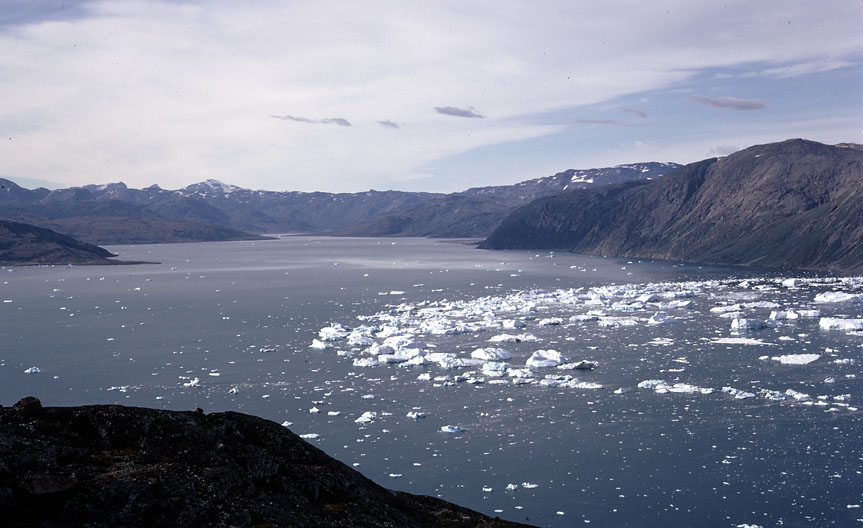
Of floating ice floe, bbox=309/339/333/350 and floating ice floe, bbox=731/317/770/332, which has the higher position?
floating ice floe, bbox=731/317/770/332

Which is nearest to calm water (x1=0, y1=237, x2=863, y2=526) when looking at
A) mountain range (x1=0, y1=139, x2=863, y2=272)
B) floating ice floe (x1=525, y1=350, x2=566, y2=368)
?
floating ice floe (x1=525, y1=350, x2=566, y2=368)

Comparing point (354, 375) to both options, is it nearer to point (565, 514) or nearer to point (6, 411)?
point (565, 514)

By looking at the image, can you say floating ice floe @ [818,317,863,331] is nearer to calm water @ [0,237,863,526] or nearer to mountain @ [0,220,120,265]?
calm water @ [0,237,863,526]

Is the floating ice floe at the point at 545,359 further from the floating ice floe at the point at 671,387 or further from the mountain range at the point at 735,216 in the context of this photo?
the mountain range at the point at 735,216

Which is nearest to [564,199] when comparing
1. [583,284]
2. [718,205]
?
[718,205]

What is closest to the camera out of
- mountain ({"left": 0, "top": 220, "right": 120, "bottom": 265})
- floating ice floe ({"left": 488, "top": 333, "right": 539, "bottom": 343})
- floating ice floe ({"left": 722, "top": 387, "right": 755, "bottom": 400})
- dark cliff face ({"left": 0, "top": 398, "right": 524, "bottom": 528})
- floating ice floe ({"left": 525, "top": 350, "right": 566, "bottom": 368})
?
dark cliff face ({"left": 0, "top": 398, "right": 524, "bottom": 528})

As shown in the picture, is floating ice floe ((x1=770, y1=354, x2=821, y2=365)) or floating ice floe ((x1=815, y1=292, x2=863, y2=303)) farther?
floating ice floe ((x1=815, y1=292, x2=863, y2=303))

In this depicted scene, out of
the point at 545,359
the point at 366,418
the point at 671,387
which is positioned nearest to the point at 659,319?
the point at 545,359
